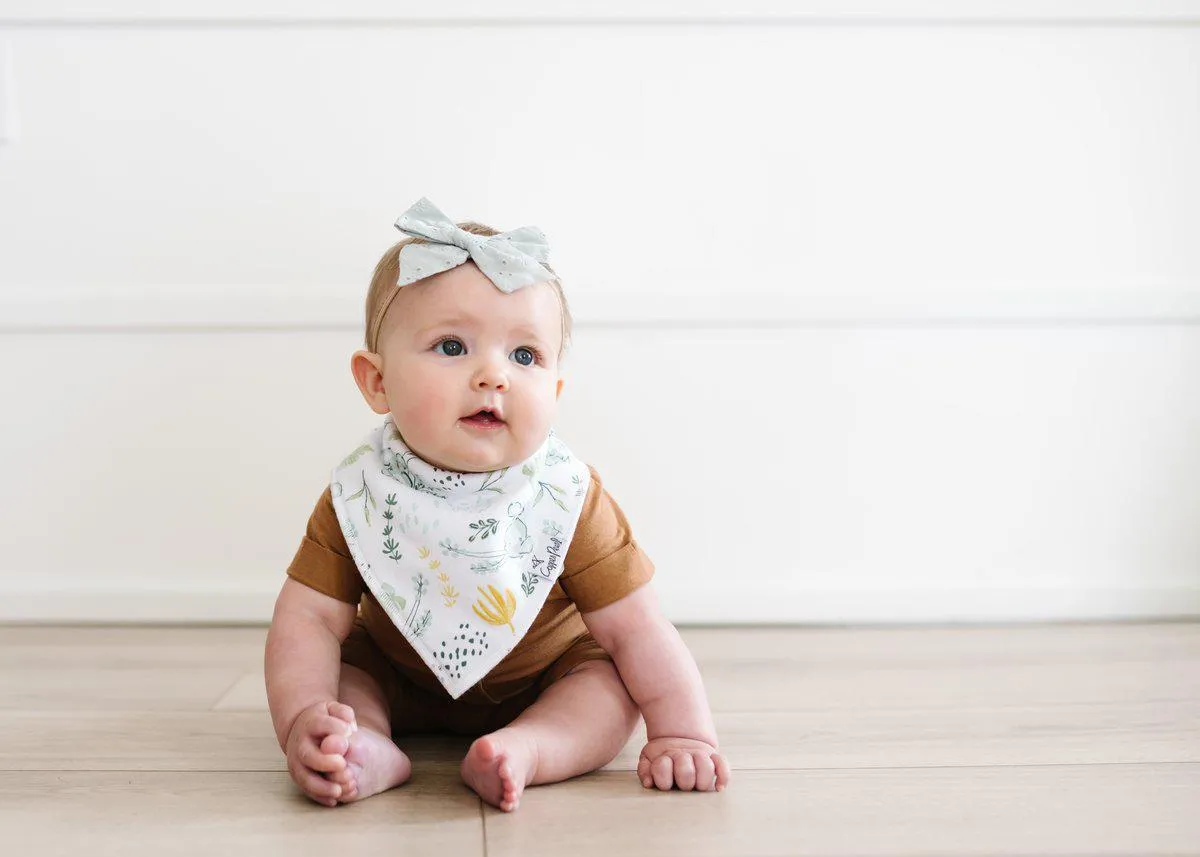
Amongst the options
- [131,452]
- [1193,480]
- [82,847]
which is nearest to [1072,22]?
[1193,480]

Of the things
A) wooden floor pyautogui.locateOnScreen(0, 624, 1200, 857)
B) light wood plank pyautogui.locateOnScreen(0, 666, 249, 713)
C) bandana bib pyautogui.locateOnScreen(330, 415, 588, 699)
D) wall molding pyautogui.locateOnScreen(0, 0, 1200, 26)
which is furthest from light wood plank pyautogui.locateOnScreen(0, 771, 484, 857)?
wall molding pyautogui.locateOnScreen(0, 0, 1200, 26)

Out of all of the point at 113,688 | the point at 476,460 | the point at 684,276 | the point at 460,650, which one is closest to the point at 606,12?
the point at 684,276

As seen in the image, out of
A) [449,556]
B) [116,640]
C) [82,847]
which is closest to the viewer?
[82,847]

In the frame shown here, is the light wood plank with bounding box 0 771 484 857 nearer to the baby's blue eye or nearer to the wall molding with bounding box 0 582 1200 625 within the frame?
the baby's blue eye

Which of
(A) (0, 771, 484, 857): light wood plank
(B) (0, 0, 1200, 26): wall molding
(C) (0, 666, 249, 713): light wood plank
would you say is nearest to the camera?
(A) (0, 771, 484, 857): light wood plank

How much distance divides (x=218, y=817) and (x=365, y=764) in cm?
11

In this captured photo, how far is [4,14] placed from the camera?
4.74 feet

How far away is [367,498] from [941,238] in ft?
2.86

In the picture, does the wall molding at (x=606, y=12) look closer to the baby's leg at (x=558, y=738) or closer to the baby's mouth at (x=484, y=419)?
the baby's mouth at (x=484, y=419)

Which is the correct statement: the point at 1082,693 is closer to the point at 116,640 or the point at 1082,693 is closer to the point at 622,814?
the point at 622,814

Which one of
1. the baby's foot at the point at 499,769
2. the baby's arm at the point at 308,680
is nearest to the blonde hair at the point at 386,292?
the baby's arm at the point at 308,680

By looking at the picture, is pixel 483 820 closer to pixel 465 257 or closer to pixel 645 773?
pixel 645 773

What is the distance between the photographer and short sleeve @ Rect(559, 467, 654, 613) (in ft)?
3.26

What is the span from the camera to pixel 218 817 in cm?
84
